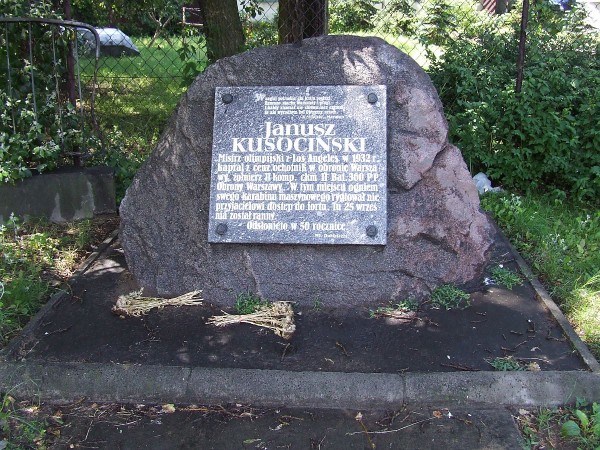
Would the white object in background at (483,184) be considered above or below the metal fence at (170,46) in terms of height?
below

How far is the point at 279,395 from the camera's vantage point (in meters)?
3.05

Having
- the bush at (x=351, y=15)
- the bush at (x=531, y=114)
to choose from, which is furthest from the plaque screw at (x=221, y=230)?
the bush at (x=351, y=15)

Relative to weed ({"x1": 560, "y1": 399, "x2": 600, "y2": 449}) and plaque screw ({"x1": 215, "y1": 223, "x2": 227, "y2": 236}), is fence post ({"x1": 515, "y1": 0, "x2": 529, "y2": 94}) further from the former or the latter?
weed ({"x1": 560, "y1": 399, "x2": 600, "y2": 449})

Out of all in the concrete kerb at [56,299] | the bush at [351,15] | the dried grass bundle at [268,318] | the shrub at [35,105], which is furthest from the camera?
the bush at [351,15]

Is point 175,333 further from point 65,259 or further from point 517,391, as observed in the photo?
point 517,391

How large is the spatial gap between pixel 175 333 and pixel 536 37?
16.2 ft

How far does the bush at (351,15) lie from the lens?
34.2 ft

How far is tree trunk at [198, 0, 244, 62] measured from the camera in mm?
6008

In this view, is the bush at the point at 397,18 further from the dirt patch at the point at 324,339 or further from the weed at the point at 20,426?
the weed at the point at 20,426

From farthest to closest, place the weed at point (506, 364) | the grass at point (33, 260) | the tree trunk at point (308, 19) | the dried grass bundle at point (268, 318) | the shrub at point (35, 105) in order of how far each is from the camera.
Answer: the tree trunk at point (308, 19)
the shrub at point (35, 105)
the grass at point (33, 260)
the dried grass bundle at point (268, 318)
the weed at point (506, 364)

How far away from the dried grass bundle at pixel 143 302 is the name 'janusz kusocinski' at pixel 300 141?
2.98ft

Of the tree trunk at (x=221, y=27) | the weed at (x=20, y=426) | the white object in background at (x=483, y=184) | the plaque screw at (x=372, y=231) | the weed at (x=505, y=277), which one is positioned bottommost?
the weed at (x=20, y=426)

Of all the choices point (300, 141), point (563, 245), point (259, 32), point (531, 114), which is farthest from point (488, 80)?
point (259, 32)

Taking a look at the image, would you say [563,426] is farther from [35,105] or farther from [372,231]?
[35,105]
